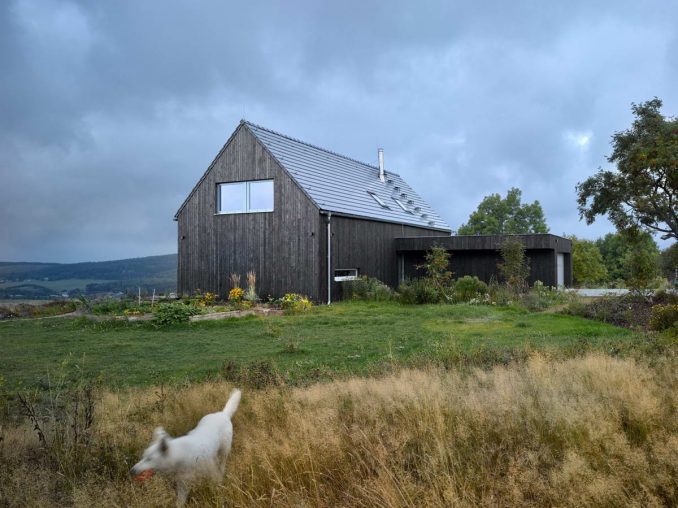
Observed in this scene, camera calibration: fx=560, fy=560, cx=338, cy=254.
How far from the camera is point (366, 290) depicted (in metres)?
18.1

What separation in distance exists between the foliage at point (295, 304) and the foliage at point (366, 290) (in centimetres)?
210

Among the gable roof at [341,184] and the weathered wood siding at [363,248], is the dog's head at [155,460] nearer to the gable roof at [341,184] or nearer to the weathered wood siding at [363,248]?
the weathered wood siding at [363,248]

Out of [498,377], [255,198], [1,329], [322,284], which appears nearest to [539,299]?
[322,284]

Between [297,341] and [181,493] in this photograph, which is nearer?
[181,493]

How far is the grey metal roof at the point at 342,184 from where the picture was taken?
19.0 meters

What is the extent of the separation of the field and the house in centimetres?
1086

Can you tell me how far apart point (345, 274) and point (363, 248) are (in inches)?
53.2

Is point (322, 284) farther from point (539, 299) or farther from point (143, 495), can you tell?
point (143, 495)

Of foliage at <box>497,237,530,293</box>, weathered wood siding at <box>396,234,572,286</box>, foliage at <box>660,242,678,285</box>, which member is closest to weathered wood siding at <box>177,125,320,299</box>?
weathered wood siding at <box>396,234,572,286</box>

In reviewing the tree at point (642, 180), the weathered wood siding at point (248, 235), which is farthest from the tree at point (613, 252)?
the weathered wood siding at point (248, 235)

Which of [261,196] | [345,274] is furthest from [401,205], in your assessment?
[261,196]

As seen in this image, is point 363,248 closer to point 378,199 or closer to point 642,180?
point 378,199

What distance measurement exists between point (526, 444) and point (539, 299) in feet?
42.0

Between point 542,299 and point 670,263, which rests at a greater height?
point 670,263
